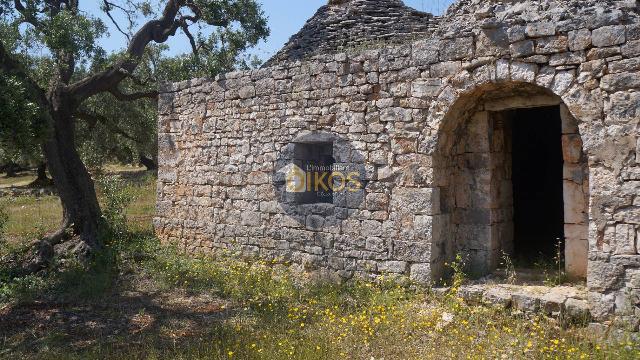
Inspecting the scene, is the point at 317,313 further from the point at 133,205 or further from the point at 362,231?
the point at 133,205

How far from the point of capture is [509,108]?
6.27 m

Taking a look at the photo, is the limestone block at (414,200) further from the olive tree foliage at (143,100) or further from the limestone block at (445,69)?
the olive tree foliage at (143,100)

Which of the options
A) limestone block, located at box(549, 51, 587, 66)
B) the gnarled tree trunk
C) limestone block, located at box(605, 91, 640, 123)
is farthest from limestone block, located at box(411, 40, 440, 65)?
the gnarled tree trunk

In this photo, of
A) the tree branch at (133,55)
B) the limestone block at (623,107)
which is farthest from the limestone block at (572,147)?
the tree branch at (133,55)

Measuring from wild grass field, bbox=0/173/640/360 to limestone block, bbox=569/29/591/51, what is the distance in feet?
9.17

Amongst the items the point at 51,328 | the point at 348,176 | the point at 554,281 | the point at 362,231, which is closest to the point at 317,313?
the point at 362,231

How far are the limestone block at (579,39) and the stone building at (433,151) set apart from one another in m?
0.01

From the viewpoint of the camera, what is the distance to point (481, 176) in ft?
21.4

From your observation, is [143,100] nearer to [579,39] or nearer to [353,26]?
[353,26]

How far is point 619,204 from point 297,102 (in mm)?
4315

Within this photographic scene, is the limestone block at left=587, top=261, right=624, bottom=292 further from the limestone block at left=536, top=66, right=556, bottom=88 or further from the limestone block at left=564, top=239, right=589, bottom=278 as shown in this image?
the limestone block at left=536, top=66, right=556, bottom=88

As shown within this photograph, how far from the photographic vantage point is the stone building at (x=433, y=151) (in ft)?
16.7

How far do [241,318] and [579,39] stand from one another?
15.6 ft

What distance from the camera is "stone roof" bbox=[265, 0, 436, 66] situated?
31.8 feet
